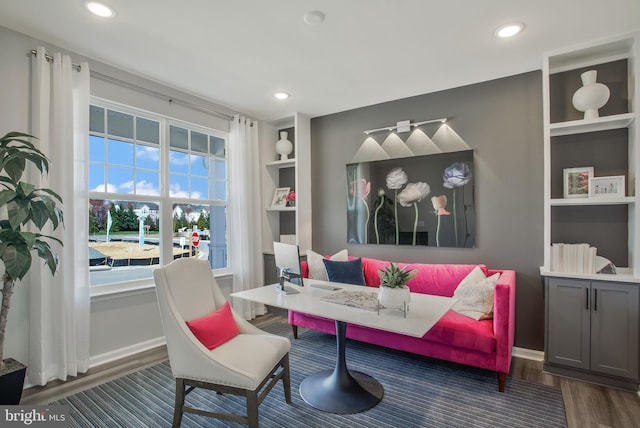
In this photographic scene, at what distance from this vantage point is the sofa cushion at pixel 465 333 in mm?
2455

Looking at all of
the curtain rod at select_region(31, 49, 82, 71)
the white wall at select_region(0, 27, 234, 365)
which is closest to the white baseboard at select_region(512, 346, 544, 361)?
the white wall at select_region(0, 27, 234, 365)

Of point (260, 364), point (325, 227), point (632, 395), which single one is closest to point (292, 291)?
point (260, 364)

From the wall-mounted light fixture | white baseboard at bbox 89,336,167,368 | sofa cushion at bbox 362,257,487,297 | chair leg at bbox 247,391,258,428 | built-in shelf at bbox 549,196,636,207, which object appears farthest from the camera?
the wall-mounted light fixture

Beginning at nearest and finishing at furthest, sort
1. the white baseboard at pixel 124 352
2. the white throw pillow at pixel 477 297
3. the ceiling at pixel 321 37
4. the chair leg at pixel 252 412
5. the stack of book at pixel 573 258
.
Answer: the chair leg at pixel 252 412 → the ceiling at pixel 321 37 → the stack of book at pixel 573 258 → the white throw pillow at pixel 477 297 → the white baseboard at pixel 124 352

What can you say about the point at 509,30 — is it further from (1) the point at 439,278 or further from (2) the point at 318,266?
(2) the point at 318,266

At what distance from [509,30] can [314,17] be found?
145cm

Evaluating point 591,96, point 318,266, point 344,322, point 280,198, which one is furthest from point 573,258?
point 280,198

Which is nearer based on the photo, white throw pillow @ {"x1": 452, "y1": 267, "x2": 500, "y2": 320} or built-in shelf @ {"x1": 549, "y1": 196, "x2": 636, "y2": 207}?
built-in shelf @ {"x1": 549, "y1": 196, "x2": 636, "y2": 207}

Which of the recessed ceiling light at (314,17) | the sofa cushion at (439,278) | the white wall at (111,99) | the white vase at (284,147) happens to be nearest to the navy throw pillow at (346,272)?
the sofa cushion at (439,278)

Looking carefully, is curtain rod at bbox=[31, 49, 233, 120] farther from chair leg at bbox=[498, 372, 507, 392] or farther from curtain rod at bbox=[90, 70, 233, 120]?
chair leg at bbox=[498, 372, 507, 392]

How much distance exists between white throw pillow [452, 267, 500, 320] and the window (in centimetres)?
279

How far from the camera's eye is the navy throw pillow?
3.32m

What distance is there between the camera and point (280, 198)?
4.59m

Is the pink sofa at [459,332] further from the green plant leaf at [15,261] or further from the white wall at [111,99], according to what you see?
the green plant leaf at [15,261]
